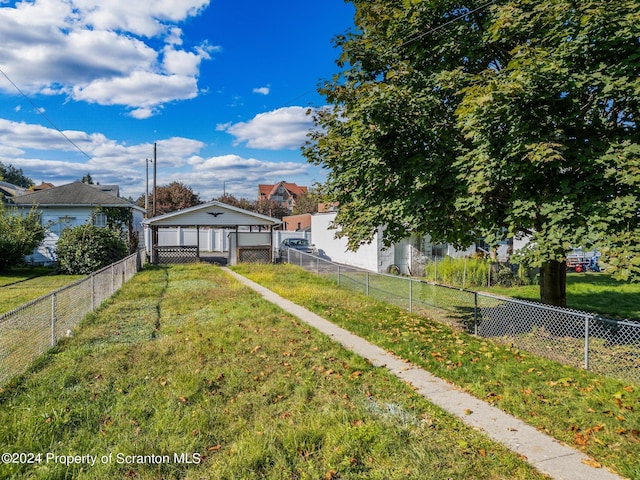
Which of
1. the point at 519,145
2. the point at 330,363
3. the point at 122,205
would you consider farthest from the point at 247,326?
the point at 122,205

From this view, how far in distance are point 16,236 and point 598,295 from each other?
2349 cm

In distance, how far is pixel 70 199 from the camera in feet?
69.9

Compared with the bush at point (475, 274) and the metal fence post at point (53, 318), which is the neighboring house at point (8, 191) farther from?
the bush at point (475, 274)

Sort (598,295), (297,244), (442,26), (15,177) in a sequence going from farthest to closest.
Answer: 1. (15,177)
2. (297,244)
3. (598,295)
4. (442,26)

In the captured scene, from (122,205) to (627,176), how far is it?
2228 cm

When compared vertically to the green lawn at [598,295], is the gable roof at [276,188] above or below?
above

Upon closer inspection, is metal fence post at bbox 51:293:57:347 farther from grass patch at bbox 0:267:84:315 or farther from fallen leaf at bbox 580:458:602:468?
fallen leaf at bbox 580:458:602:468

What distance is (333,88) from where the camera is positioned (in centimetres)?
801

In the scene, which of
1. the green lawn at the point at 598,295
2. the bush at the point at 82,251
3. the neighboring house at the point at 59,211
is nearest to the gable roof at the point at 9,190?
the neighboring house at the point at 59,211

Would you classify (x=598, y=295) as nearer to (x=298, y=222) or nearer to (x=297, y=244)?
(x=297, y=244)

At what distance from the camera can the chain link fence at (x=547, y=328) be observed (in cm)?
596

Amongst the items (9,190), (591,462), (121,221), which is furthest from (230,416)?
(9,190)

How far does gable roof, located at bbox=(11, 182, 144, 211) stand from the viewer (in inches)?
821

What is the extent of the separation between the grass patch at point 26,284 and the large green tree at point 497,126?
356 inches
